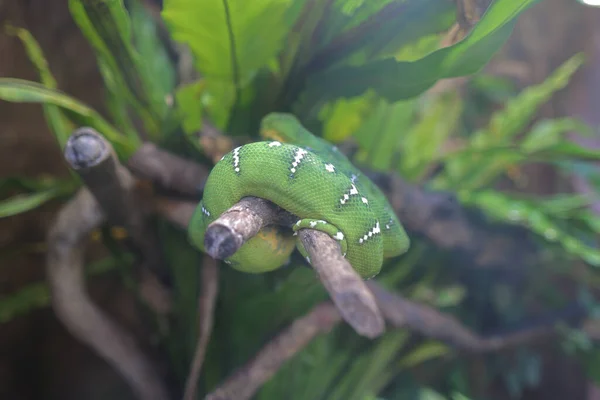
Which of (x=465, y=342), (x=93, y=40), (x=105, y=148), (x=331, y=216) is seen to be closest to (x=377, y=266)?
(x=331, y=216)

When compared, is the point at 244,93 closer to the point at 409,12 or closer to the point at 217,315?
the point at 409,12

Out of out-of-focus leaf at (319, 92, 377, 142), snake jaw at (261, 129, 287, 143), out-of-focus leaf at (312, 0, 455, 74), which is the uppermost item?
out-of-focus leaf at (312, 0, 455, 74)

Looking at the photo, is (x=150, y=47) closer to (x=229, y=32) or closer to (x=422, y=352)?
(x=229, y=32)

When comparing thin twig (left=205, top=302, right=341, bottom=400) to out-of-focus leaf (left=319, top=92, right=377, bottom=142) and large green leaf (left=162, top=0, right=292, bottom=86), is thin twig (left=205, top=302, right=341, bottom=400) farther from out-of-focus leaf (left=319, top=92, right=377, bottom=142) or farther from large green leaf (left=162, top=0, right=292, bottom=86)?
large green leaf (left=162, top=0, right=292, bottom=86)

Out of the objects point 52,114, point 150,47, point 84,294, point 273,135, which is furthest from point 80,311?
point 150,47

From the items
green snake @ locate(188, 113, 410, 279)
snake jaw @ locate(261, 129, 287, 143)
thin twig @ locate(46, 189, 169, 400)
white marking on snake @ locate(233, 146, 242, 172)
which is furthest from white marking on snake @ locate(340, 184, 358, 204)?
thin twig @ locate(46, 189, 169, 400)
